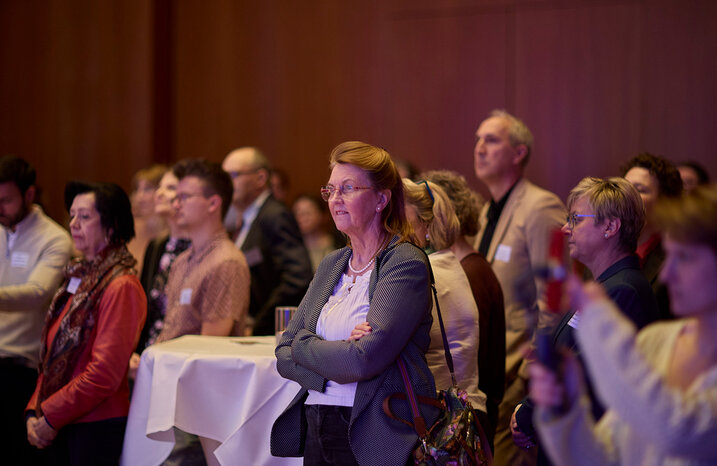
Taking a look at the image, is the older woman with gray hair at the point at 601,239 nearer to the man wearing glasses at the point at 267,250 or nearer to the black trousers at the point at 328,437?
the black trousers at the point at 328,437

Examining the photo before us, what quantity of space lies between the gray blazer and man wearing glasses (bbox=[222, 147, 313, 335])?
2.12 meters

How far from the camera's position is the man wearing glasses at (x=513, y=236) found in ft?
11.8

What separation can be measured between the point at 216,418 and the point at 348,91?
381 cm

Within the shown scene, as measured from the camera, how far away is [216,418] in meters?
2.79

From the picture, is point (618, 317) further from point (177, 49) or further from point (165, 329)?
point (177, 49)

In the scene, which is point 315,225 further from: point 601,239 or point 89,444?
point 601,239

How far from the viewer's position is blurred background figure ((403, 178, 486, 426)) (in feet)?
8.97

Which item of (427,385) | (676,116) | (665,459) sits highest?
(676,116)

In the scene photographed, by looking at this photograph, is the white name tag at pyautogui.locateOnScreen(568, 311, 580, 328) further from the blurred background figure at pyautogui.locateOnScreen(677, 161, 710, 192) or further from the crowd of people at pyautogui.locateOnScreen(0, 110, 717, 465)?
the blurred background figure at pyautogui.locateOnScreen(677, 161, 710, 192)

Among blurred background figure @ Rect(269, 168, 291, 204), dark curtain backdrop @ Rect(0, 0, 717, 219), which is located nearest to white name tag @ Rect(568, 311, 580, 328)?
dark curtain backdrop @ Rect(0, 0, 717, 219)

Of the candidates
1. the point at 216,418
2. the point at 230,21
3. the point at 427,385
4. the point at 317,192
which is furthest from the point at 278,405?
the point at 230,21

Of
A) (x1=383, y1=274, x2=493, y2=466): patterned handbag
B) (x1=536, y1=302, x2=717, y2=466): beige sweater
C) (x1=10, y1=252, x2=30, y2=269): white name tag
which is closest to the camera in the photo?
(x1=536, y1=302, x2=717, y2=466): beige sweater

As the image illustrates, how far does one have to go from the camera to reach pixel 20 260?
3707mm

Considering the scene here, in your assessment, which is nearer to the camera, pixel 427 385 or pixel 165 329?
pixel 427 385
